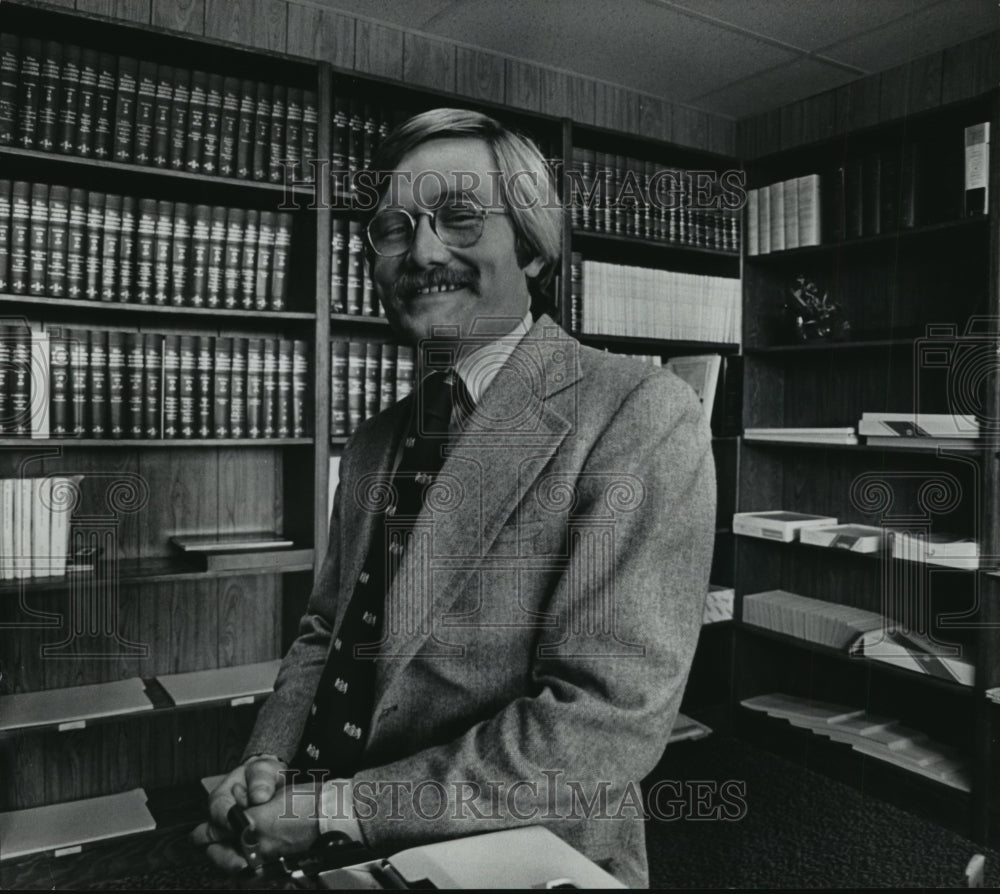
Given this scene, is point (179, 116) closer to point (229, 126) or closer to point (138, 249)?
point (229, 126)

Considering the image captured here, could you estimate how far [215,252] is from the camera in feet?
7.65

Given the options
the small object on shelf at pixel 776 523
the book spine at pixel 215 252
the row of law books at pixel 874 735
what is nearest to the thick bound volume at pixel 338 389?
the book spine at pixel 215 252

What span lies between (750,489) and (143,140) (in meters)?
2.37

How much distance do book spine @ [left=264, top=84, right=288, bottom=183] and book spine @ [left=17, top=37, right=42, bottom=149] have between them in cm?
57

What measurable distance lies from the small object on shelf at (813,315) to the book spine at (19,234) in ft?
7.96

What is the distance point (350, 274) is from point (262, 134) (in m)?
0.44

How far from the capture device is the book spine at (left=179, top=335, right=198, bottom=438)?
91.1 inches

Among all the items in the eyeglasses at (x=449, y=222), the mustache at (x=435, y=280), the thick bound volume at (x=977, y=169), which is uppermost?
the thick bound volume at (x=977, y=169)

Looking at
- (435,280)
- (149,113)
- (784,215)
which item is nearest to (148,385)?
(149,113)

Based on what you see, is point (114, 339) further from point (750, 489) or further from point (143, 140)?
point (750, 489)

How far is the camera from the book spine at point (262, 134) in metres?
2.36

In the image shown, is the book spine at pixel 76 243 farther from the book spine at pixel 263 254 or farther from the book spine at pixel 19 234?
the book spine at pixel 263 254

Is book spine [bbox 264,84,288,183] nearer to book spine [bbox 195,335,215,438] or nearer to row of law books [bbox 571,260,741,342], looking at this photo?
book spine [bbox 195,335,215,438]

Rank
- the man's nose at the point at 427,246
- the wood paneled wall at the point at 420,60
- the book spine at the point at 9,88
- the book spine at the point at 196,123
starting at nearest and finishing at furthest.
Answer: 1. the man's nose at the point at 427,246
2. the book spine at the point at 9,88
3. the book spine at the point at 196,123
4. the wood paneled wall at the point at 420,60
